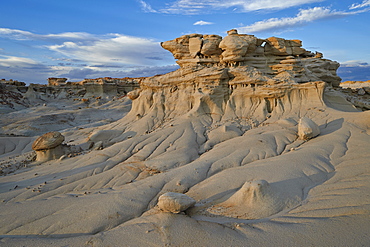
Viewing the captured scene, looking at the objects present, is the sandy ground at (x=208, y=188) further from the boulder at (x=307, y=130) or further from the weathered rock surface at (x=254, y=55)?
the weathered rock surface at (x=254, y=55)

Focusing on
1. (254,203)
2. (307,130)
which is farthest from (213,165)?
(307,130)

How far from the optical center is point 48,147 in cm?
1276

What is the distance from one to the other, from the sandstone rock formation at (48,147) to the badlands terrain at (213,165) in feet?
0.21

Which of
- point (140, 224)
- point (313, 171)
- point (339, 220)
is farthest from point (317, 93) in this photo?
point (140, 224)

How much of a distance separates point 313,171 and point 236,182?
2.71 metres

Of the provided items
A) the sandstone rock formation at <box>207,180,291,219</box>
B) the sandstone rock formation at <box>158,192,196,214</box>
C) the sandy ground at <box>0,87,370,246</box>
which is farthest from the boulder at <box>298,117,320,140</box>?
the sandstone rock formation at <box>158,192,196,214</box>

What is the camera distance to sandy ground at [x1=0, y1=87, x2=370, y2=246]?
17.0 ft

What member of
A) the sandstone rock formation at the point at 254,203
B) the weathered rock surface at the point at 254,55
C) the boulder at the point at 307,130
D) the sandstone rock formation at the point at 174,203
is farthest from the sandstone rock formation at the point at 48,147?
the boulder at the point at 307,130

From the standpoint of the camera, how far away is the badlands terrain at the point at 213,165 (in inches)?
212

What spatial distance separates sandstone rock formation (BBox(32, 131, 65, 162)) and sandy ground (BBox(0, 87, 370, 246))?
0.63 meters

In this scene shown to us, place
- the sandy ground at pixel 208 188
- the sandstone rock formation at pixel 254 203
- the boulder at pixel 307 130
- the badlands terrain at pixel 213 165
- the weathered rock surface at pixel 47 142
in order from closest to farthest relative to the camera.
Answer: the sandy ground at pixel 208 188, the badlands terrain at pixel 213 165, the sandstone rock formation at pixel 254 203, the boulder at pixel 307 130, the weathered rock surface at pixel 47 142

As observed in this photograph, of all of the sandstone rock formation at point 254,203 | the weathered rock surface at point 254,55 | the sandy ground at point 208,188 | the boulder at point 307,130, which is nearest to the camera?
the sandy ground at point 208,188

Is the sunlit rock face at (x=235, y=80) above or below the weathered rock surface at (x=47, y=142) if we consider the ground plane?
above

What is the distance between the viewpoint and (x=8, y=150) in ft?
53.9
